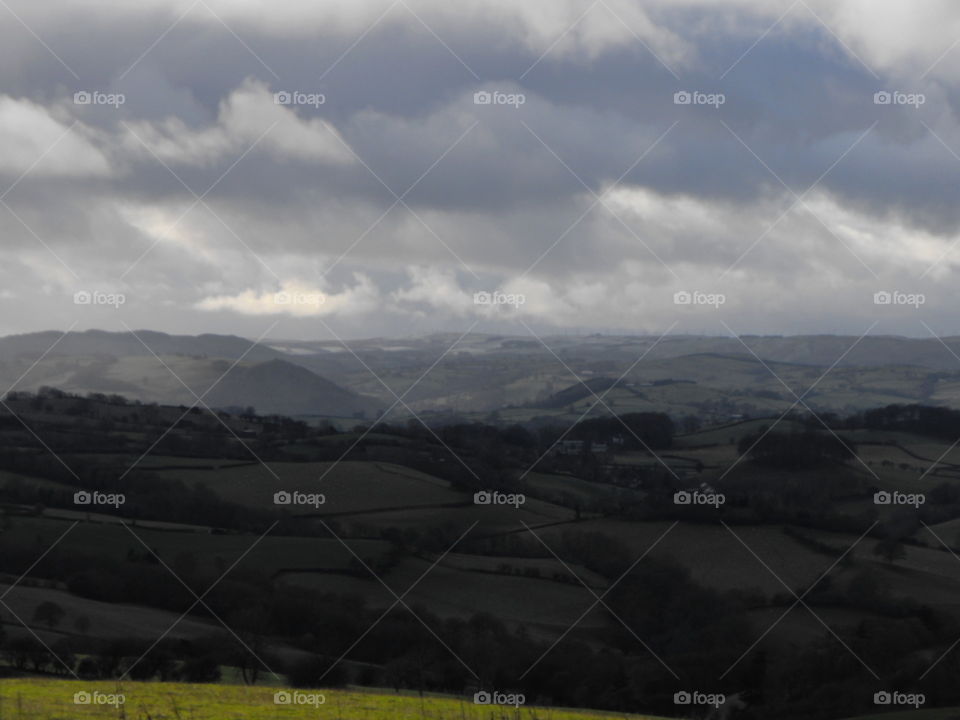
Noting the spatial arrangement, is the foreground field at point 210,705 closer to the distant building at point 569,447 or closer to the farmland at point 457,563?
the farmland at point 457,563

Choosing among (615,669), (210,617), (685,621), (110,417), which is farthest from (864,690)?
(110,417)

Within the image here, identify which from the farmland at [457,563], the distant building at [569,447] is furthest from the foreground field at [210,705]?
the distant building at [569,447]

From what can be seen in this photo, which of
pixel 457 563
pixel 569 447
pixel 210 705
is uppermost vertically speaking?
pixel 569 447

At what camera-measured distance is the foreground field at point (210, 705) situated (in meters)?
25.5

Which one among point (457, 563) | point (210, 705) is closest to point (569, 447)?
point (457, 563)

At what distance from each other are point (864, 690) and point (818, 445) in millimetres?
61293

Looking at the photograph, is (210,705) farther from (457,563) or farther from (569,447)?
(569,447)

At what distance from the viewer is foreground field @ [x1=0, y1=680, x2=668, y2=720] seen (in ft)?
83.8

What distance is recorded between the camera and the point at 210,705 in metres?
28.7

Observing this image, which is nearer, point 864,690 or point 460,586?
point 864,690

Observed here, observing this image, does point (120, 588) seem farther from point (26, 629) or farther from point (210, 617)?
point (26, 629)

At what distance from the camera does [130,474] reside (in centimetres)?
8931

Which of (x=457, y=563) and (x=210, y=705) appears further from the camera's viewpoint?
(x=457, y=563)

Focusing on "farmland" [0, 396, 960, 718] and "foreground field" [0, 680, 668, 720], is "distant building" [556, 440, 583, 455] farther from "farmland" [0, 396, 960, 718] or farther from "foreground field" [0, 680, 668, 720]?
"foreground field" [0, 680, 668, 720]
